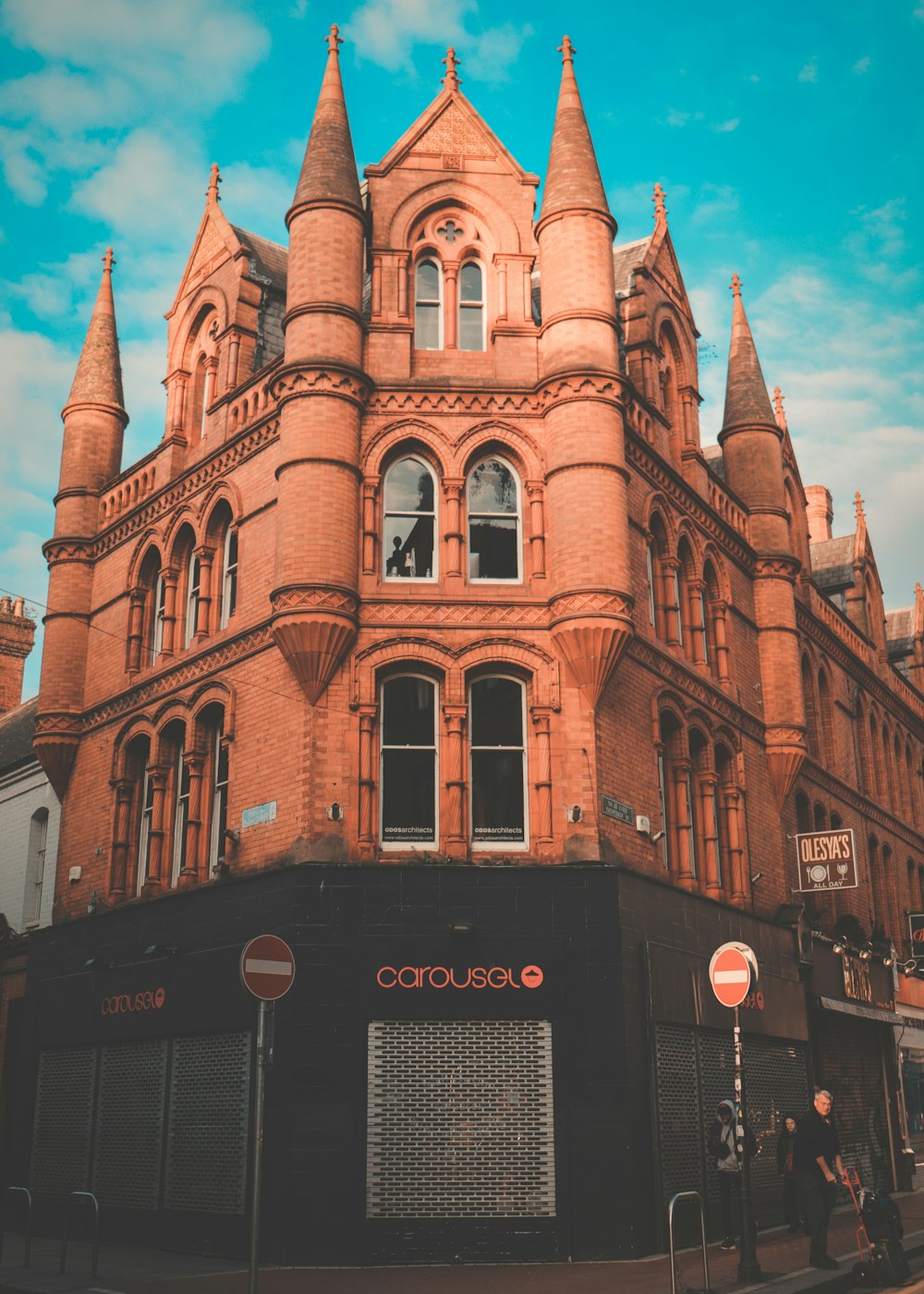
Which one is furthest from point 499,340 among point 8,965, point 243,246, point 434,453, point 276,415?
point 8,965

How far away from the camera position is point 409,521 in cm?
1925

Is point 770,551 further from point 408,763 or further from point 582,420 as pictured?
point 408,763

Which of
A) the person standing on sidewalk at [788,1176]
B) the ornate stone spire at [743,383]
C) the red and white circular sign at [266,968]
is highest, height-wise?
the ornate stone spire at [743,383]

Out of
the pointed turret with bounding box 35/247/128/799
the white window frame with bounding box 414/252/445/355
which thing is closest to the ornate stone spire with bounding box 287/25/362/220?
the white window frame with bounding box 414/252/445/355

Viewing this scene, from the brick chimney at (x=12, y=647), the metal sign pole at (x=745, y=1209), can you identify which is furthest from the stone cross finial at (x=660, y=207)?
the brick chimney at (x=12, y=647)

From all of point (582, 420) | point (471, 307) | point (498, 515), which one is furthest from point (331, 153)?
point (498, 515)

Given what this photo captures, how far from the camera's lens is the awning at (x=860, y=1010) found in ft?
76.0

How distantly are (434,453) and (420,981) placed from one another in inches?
307

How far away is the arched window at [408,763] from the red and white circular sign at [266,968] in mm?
5804

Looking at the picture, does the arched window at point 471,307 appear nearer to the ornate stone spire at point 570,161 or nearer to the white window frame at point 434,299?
the white window frame at point 434,299

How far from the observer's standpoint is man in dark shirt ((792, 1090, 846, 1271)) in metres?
14.3

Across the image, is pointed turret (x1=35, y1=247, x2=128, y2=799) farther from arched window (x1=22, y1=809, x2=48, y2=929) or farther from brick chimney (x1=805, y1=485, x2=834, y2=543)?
brick chimney (x1=805, y1=485, x2=834, y2=543)

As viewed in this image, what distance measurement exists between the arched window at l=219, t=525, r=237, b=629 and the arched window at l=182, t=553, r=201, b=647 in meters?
0.51

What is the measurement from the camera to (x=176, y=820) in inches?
825
